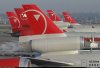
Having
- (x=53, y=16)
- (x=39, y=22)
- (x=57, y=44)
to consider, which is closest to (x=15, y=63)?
(x=57, y=44)

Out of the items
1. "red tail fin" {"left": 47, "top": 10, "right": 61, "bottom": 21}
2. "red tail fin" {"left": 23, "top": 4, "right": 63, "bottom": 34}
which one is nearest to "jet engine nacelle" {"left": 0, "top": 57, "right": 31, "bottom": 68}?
"red tail fin" {"left": 23, "top": 4, "right": 63, "bottom": 34}

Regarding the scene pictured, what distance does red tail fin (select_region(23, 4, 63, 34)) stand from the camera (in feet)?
67.0

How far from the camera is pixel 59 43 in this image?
16.7 meters

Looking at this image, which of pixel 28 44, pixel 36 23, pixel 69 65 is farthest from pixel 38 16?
pixel 69 65

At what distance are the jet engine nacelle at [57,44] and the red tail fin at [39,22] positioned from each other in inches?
122

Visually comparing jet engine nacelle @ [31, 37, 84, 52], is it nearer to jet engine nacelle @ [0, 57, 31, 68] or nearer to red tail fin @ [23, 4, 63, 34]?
red tail fin @ [23, 4, 63, 34]

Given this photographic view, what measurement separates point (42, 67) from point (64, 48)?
6.53 ft

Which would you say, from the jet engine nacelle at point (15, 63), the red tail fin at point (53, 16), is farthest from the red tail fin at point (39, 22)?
the red tail fin at point (53, 16)

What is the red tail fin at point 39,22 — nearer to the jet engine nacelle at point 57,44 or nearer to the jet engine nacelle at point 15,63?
the jet engine nacelle at point 57,44

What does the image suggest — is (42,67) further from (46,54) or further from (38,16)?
(38,16)

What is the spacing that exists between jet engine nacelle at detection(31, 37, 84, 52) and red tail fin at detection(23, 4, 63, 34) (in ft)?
10.2

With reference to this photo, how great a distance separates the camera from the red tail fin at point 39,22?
20.4 metres

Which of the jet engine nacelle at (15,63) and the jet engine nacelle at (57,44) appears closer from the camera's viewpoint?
the jet engine nacelle at (15,63)

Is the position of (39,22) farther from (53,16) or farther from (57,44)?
(53,16)
